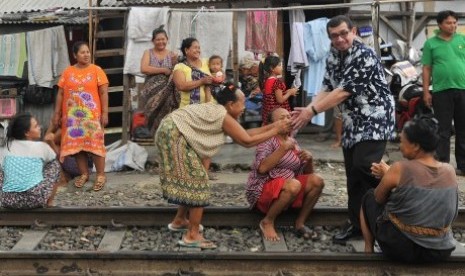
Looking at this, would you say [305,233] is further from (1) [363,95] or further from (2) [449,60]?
(2) [449,60]

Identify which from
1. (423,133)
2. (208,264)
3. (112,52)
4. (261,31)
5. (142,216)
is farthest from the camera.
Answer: (112,52)

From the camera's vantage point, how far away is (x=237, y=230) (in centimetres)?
676

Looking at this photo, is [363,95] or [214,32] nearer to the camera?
[363,95]

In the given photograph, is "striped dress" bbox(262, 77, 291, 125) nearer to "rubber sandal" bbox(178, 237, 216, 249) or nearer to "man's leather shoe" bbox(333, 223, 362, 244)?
"man's leather shoe" bbox(333, 223, 362, 244)

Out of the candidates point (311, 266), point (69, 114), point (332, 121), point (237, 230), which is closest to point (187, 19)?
point (69, 114)

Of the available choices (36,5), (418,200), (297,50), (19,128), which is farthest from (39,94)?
(418,200)

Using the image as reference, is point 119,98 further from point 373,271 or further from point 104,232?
point 373,271

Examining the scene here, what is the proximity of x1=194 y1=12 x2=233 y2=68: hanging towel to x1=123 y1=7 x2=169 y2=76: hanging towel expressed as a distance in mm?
506

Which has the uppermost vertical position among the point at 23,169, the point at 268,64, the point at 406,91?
the point at 268,64

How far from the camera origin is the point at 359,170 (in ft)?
20.1

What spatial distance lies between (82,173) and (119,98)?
4.08 meters

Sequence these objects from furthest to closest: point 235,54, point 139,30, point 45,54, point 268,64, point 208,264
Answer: point 45,54, point 235,54, point 139,30, point 268,64, point 208,264

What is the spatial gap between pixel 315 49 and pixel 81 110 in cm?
388

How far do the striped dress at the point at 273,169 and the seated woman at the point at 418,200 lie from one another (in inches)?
44.0
